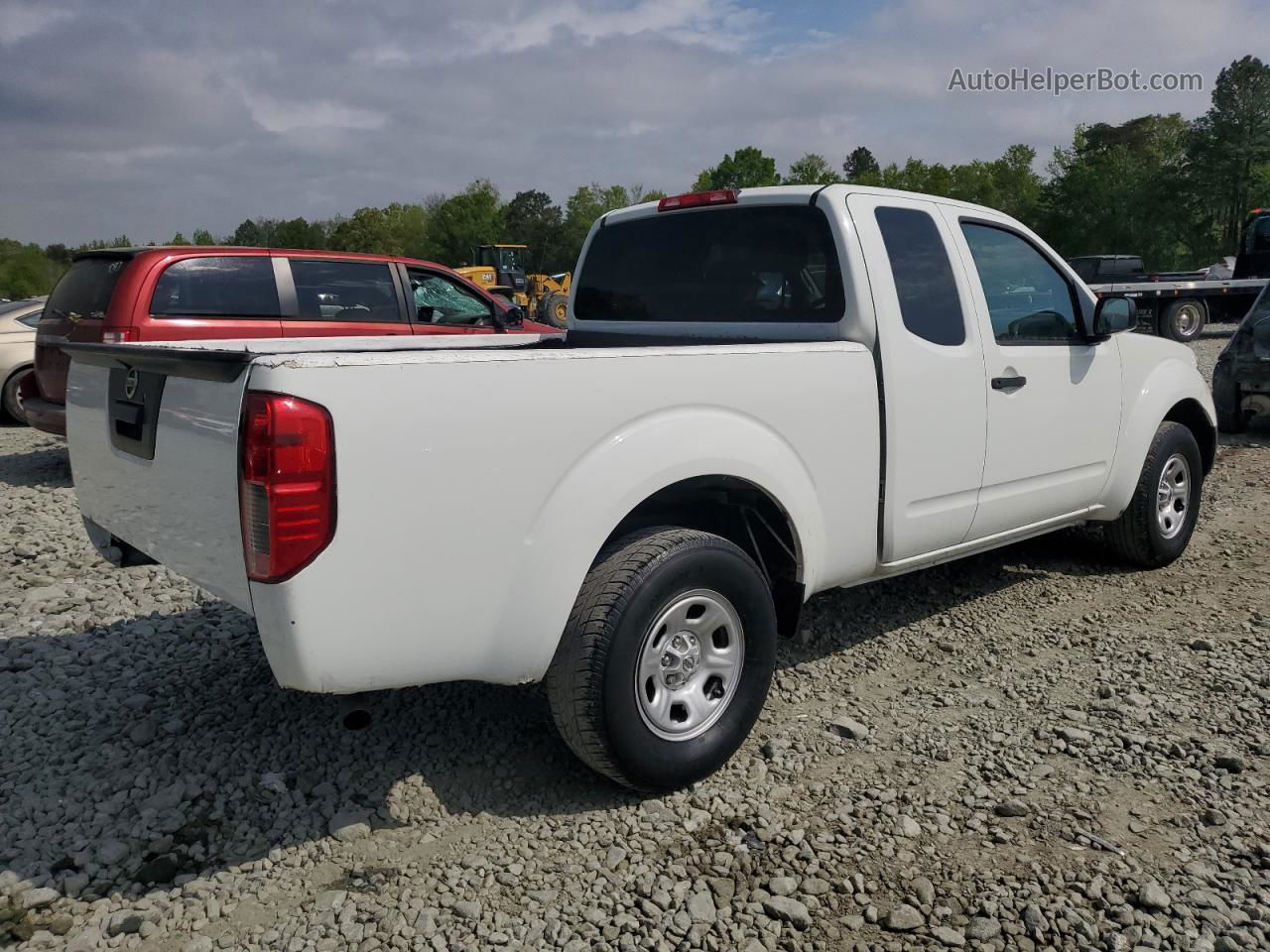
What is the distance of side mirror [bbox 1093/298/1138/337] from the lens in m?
4.65

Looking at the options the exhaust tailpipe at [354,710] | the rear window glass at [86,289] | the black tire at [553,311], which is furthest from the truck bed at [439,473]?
the black tire at [553,311]

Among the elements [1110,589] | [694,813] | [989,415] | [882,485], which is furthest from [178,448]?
[1110,589]

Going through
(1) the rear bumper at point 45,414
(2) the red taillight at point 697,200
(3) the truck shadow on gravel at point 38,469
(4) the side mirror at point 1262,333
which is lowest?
(3) the truck shadow on gravel at point 38,469

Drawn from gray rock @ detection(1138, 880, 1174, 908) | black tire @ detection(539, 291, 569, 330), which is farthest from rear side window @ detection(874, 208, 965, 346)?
black tire @ detection(539, 291, 569, 330)

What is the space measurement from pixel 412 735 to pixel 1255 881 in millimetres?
2633

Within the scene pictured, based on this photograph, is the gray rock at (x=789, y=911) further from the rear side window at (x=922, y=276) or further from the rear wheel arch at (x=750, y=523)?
the rear side window at (x=922, y=276)

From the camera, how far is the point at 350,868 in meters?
2.85

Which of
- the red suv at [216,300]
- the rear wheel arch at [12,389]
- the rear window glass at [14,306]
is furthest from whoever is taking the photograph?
the rear window glass at [14,306]

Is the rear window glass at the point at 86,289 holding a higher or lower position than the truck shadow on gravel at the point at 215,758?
higher

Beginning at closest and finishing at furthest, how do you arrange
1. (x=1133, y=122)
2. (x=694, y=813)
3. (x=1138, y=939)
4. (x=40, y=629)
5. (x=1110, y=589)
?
(x=1138, y=939)
(x=694, y=813)
(x=40, y=629)
(x=1110, y=589)
(x=1133, y=122)

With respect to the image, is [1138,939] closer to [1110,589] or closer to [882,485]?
[882,485]

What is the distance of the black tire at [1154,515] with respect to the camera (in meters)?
5.21

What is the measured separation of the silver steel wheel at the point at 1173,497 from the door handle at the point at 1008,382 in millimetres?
1598

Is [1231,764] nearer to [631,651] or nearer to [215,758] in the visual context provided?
[631,651]
